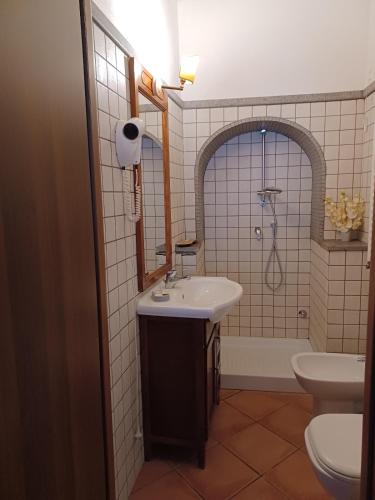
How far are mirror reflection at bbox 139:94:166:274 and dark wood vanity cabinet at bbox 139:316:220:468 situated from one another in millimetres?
378

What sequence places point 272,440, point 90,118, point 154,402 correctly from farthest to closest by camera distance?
point 272,440
point 154,402
point 90,118

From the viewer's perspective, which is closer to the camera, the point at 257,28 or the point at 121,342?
the point at 121,342

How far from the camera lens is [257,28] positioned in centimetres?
286

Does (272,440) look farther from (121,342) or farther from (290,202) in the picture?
(290,202)

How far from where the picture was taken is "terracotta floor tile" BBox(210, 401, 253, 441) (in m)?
2.33

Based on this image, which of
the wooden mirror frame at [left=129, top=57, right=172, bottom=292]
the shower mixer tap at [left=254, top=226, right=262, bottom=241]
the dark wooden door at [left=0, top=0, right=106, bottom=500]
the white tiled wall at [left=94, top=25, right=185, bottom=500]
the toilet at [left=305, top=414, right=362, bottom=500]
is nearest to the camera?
the dark wooden door at [left=0, top=0, right=106, bottom=500]

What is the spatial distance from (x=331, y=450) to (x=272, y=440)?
840 mm

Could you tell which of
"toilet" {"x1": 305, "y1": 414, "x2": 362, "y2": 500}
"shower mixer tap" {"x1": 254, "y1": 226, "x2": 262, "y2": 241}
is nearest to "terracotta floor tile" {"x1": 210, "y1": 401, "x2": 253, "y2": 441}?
"toilet" {"x1": 305, "y1": 414, "x2": 362, "y2": 500}

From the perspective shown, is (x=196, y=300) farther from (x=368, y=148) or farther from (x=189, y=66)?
(x=368, y=148)

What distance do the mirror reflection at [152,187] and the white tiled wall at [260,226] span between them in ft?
3.94

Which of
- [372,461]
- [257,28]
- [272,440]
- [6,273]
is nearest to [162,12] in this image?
[257,28]

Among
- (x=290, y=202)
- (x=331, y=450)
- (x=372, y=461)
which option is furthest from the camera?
(x=290, y=202)

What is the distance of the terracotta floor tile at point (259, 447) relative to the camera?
2.07 metres

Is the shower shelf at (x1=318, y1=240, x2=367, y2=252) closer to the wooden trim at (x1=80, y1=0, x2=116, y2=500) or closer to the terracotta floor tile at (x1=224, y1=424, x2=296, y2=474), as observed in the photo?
the terracotta floor tile at (x1=224, y1=424, x2=296, y2=474)
